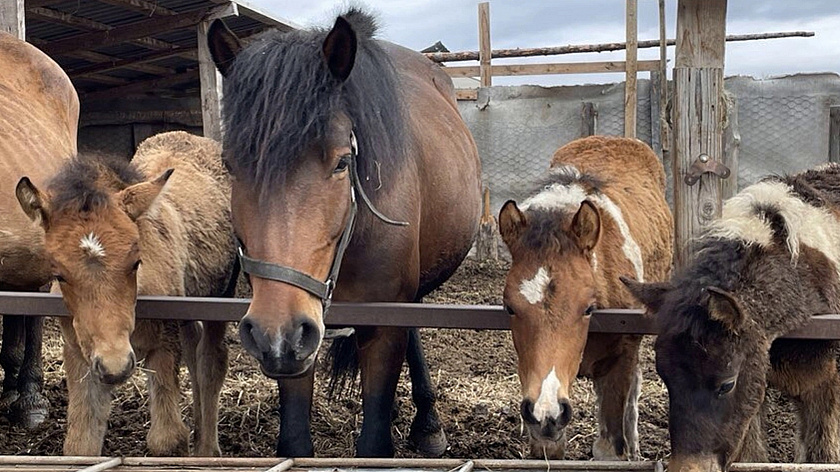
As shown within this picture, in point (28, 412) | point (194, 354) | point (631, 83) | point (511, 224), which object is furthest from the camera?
point (631, 83)

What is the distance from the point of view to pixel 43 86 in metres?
5.59

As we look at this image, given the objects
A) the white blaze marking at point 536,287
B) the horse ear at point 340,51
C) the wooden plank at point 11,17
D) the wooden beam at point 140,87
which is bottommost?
the white blaze marking at point 536,287

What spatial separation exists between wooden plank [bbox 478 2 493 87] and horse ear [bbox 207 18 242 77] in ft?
28.0

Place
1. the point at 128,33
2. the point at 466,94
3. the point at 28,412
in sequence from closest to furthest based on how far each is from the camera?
the point at 28,412 < the point at 128,33 < the point at 466,94

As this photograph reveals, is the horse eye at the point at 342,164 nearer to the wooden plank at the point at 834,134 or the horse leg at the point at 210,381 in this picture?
the horse leg at the point at 210,381

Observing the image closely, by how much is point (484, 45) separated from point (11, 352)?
768 cm

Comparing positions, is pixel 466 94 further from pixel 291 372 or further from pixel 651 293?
pixel 291 372

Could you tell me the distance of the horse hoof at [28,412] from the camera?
16.7ft

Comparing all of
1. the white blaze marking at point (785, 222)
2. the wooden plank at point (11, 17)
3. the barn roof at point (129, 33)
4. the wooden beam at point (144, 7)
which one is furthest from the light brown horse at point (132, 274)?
the barn roof at point (129, 33)

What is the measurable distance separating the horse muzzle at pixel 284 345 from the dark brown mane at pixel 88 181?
117cm

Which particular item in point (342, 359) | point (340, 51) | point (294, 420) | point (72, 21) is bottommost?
point (342, 359)

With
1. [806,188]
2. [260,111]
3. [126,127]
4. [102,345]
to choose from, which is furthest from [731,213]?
[126,127]

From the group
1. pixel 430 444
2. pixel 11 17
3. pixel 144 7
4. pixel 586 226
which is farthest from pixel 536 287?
pixel 144 7

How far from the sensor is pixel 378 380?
11.6ft
